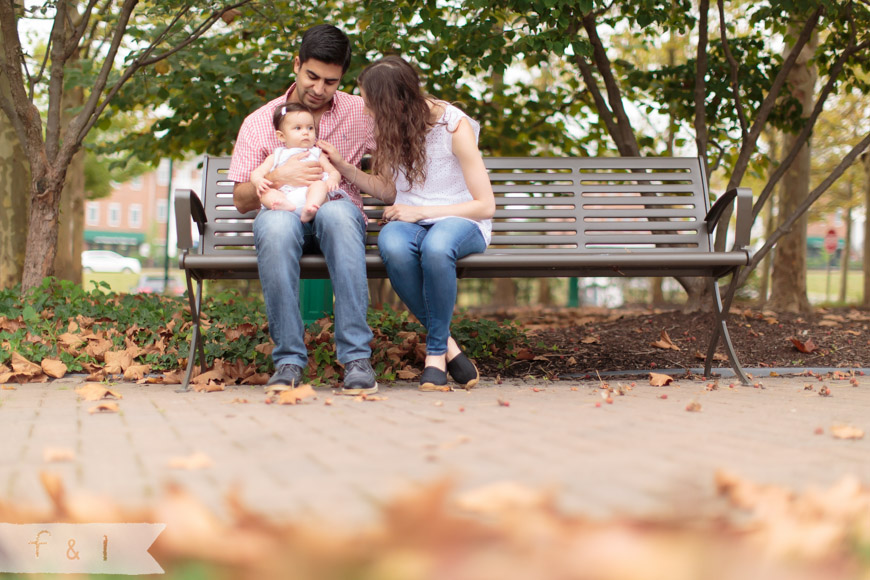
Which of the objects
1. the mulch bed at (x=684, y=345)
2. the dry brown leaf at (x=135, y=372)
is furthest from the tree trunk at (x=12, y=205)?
the mulch bed at (x=684, y=345)

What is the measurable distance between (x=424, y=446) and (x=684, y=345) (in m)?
3.35

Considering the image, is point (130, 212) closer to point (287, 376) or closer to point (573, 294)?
point (573, 294)

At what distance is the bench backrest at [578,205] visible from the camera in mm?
4285

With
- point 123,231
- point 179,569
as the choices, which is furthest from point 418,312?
Result: point 123,231

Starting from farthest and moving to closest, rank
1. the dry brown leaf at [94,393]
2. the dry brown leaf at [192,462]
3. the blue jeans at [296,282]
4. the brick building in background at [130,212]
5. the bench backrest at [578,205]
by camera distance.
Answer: the brick building in background at [130,212]
the bench backrest at [578,205]
the blue jeans at [296,282]
the dry brown leaf at [94,393]
the dry brown leaf at [192,462]

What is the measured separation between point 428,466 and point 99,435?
3.55ft

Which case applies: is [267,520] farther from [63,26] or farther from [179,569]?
[63,26]

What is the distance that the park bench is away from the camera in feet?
13.1

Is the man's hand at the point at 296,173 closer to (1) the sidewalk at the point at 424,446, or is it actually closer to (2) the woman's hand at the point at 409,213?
(2) the woman's hand at the point at 409,213

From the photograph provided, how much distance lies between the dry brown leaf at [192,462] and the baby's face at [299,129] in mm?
2035

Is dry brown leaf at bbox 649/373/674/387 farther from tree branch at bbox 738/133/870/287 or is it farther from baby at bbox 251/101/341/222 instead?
tree branch at bbox 738/133/870/287

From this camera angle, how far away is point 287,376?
11.4ft

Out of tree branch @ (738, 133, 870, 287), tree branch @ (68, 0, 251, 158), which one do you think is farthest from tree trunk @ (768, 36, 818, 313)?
tree branch @ (68, 0, 251, 158)

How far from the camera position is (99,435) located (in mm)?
2486
